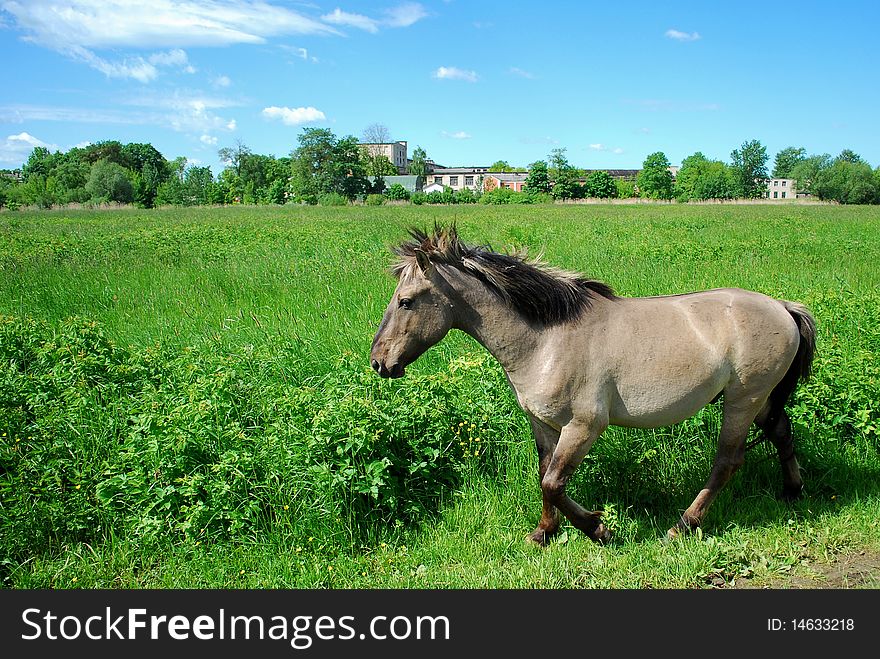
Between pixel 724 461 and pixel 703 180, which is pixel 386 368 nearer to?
pixel 724 461

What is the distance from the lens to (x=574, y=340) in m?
3.65

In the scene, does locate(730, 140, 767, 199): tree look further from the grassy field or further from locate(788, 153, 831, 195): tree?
the grassy field

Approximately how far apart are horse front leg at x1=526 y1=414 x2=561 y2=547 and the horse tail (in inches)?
66.5

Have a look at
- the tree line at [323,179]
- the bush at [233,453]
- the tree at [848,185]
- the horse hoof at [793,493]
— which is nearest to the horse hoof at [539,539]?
the bush at [233,453]

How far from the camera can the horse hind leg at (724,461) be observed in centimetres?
396

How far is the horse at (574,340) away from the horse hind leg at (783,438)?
2.08 feet

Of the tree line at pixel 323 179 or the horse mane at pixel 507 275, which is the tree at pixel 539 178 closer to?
the tree line at pixel 323 179

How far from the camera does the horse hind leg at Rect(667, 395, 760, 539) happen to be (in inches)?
156

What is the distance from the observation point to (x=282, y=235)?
2041 cm

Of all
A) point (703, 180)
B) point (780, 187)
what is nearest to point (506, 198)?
point (703, 180)

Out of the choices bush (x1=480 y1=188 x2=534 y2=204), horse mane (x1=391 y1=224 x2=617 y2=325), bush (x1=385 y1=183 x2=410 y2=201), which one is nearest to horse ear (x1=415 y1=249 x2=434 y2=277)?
horse mane (x1=391 y1=224 x2=617 y2=325)

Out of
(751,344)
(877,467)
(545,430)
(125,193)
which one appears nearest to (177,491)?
(545,430)

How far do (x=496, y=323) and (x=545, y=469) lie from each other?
1071 mm

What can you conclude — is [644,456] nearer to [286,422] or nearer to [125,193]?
[286,422]
